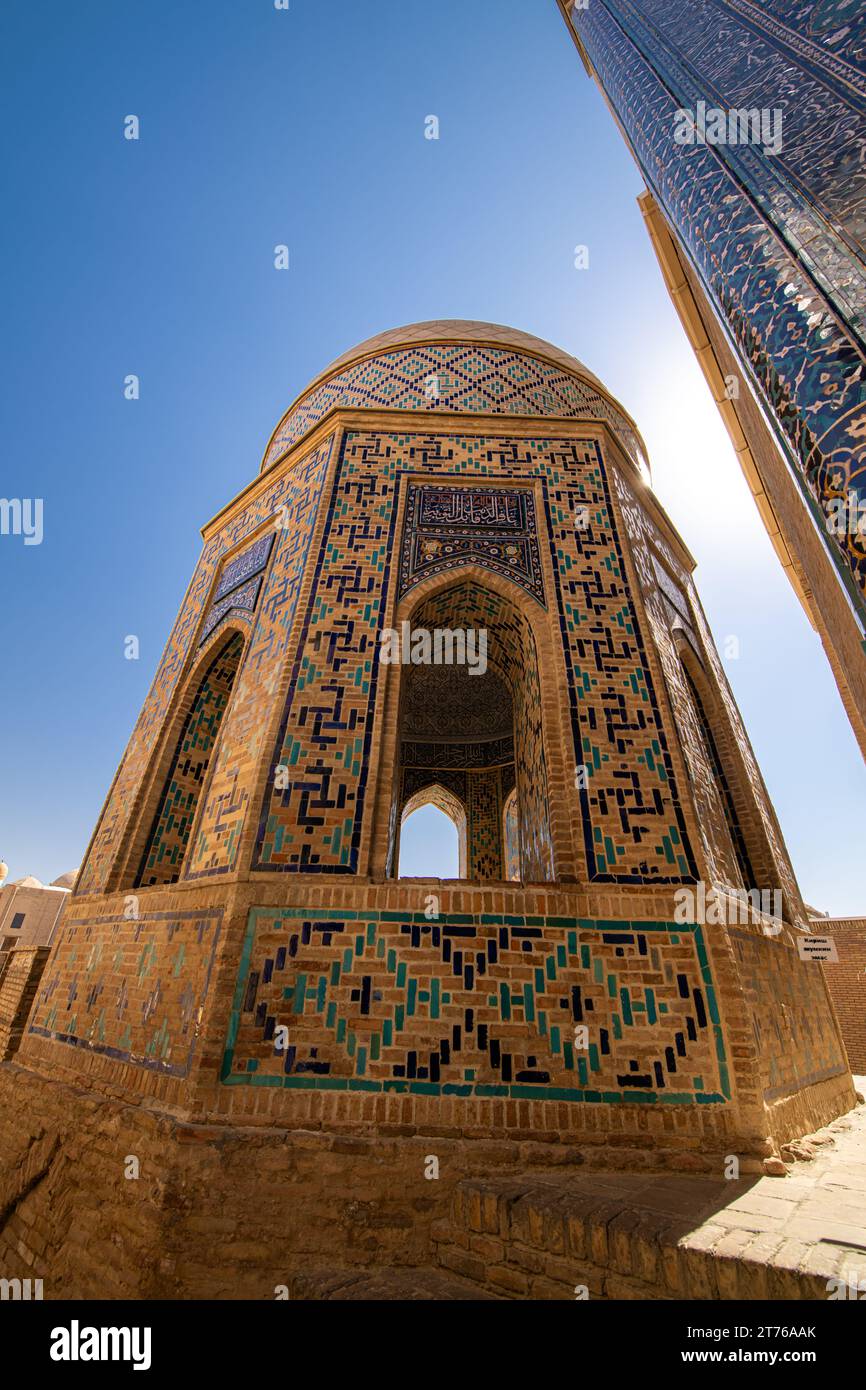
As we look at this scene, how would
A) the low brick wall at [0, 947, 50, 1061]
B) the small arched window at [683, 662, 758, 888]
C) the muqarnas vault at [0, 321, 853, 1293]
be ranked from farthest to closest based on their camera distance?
the small arched window at [683, 662, 758, 888]
the low brick wall at [0, 947, 50, 1061]
the muqarnas vault at [0, 321, 853, 1293]

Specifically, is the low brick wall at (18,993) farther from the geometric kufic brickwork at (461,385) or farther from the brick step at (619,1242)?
the geometric kufic brickwork at (461,385)

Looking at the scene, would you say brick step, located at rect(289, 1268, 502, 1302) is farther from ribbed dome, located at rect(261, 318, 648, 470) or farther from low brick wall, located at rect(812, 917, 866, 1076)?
low brick wall, located at rect(812, 917, 866, 1076)

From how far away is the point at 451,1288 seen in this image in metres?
2.10

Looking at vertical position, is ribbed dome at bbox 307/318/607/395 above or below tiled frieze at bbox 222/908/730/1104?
above

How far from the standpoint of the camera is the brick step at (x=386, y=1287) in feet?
6.63

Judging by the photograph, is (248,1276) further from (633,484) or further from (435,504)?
(633,484)

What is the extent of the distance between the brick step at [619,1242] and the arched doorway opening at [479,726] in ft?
4.67

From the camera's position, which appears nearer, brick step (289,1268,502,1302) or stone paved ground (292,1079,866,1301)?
stone paved ground (292,1079,866,1301)

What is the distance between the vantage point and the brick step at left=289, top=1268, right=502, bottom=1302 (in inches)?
79.6

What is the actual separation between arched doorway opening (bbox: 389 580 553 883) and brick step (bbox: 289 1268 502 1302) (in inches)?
68.1

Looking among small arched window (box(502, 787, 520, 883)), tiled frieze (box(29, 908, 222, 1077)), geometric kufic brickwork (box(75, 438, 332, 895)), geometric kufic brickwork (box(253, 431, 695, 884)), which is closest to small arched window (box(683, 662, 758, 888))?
geometric kufic brickwork (box(253, 431, 695, 884))

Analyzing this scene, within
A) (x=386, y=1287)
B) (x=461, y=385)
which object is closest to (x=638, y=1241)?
(x=386, y=1287)

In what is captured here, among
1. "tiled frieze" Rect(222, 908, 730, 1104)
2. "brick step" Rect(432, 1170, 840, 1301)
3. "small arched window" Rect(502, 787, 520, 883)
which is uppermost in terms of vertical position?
"small arched window" Rect(502, 787, 520, 883)
